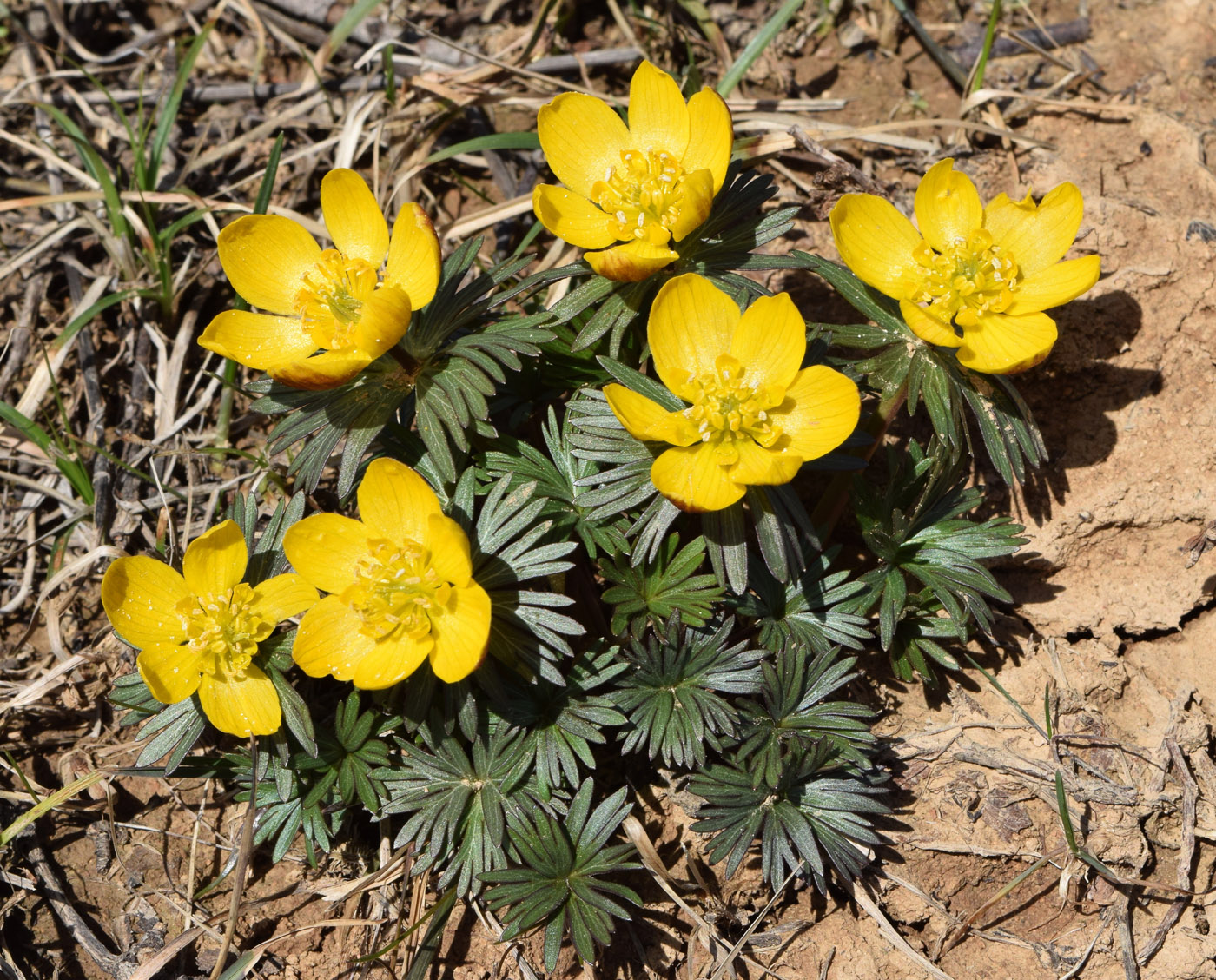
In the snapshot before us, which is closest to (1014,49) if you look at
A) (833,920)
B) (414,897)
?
(833,920)

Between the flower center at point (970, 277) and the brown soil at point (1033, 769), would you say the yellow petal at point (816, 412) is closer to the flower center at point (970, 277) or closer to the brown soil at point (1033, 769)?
the flower center at point (970, 277)

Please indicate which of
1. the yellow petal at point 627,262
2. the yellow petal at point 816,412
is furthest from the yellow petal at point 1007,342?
the yellow petal at point 627,262

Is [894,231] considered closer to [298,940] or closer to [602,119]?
[602,119]

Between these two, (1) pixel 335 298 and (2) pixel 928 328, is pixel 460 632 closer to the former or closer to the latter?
(1) pixel 335 298

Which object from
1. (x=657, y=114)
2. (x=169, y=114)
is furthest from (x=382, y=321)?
(x=169, y=114)

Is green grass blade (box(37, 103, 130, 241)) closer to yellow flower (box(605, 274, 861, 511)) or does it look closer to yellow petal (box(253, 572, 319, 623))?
yellow petal (box(253, 572, 319, 623))

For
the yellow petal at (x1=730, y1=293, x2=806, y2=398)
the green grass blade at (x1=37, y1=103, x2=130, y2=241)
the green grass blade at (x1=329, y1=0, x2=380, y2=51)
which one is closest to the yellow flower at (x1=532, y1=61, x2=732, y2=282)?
the yellow petal at (x1=730, y1=293, x2=806, y2=398)
